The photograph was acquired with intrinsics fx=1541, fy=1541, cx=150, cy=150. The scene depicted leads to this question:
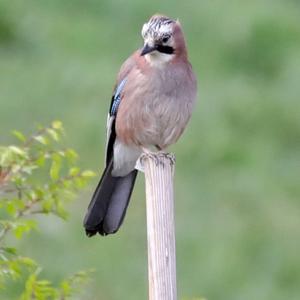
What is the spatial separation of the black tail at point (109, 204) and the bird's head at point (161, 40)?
0.50 meters

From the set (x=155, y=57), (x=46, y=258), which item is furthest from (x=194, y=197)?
(x=155, y=57)

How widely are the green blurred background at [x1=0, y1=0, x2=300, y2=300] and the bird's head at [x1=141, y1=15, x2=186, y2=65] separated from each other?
5.85 feet

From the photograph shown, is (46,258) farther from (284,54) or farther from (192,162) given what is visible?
(284,54)

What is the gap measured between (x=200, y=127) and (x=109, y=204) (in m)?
3.37

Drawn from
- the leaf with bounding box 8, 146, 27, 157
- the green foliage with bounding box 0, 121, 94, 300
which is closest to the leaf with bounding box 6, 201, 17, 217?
the green foliage with bounding box 0, 121, 94, 300

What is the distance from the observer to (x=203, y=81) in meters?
9.69

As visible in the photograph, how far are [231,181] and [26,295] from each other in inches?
172

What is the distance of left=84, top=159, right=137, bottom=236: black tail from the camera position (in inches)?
224

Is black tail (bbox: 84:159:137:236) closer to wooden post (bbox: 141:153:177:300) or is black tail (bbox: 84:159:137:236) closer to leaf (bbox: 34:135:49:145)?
leaf (bbox: 34:135:49:145)

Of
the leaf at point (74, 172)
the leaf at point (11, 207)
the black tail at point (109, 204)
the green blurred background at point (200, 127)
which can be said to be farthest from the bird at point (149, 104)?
the green blurred background at point (200, 127)


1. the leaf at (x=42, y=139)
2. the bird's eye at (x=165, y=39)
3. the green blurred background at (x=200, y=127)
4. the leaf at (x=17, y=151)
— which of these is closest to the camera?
the leaf at (x=17, y=151)

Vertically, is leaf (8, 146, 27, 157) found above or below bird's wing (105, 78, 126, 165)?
below

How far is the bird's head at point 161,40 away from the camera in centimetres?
573

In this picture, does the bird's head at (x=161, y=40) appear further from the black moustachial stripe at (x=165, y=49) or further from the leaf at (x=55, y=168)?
the leaf at (x=55, y=168)
